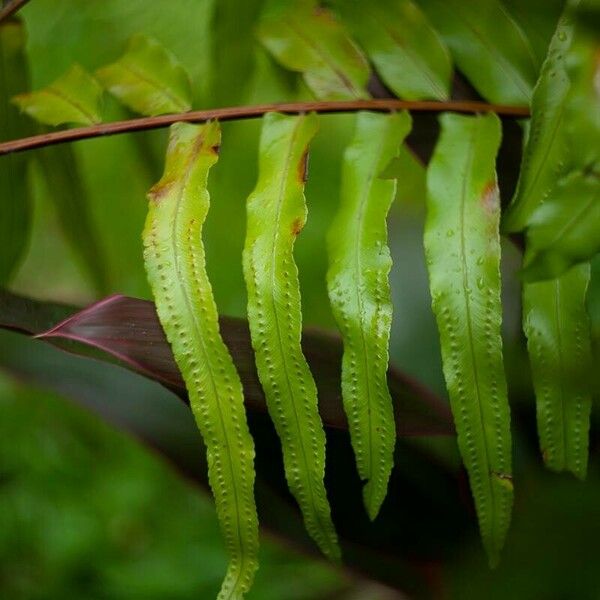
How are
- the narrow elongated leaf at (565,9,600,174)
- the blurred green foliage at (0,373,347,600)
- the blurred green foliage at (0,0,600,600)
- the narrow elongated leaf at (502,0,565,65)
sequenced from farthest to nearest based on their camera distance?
the blurred green foliage at (0,373,347,600)
the blurred green foliage at (0,0,600,600)
the narrow elongated leaf at (502,0,565,65)
the narrow elongated leaf at (565,9,600,174)

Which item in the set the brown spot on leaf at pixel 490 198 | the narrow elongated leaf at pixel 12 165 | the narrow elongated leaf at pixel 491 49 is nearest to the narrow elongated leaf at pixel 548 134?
the brown spot on leaf at pixel 490 198

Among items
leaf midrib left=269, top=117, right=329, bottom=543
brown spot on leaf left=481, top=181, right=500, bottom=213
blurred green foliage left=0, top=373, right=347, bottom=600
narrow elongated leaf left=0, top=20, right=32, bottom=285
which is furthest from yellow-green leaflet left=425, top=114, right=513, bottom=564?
blurred green foliage left=0, top=373, right=347, bottom=600

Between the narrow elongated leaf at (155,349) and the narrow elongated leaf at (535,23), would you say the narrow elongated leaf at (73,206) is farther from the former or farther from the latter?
the narrow elongated leaf at (535,23)

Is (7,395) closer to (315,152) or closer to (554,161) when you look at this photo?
(315,152)

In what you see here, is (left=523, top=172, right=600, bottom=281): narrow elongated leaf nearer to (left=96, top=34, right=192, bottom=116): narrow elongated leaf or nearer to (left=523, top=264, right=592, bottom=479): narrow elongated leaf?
(left=523, top=264, right=592, bottom=479): narrow elongated leaf

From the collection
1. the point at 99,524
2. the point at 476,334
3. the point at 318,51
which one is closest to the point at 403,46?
the point at 318,51

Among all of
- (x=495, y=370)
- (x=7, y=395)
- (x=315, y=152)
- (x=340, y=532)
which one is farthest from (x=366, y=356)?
(x=7, y=395)
